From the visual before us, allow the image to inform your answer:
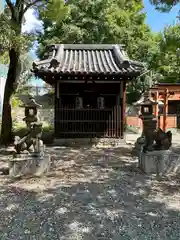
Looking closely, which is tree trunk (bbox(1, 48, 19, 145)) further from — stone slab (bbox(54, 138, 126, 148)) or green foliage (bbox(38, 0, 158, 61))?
green foliage (bbox(38, 0, 158, 61))

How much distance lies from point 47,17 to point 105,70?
2652 millimetres

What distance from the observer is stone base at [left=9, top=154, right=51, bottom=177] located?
19.5 feet

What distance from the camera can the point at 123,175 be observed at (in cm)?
608

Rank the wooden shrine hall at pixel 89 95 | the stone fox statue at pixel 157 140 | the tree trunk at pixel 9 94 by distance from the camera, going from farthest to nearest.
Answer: the tree trunk at pixel 9 94
the wooden shrine hall at pixel 89 95
the stone fox statue at pixel 157 140

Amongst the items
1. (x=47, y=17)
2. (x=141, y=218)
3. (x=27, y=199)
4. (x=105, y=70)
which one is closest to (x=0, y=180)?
(x=27, y=199)

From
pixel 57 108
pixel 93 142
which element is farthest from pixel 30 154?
pixel 93 142

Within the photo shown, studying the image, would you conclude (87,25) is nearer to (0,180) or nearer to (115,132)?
(115,132)

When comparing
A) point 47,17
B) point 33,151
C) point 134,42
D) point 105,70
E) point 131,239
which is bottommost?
point 131,239

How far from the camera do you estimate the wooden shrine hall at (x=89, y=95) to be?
955 cm

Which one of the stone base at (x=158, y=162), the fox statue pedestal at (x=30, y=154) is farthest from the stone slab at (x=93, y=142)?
the stone base at (x=158, y=162)

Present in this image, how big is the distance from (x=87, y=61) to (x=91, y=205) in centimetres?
716

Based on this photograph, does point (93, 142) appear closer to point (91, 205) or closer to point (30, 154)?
point (30, 154)

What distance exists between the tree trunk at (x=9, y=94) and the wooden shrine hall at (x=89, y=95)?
97 cm

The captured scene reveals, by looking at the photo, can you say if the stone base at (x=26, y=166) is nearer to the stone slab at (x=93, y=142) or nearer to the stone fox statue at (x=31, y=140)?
the stone fox statue at (x=31, y=140)
